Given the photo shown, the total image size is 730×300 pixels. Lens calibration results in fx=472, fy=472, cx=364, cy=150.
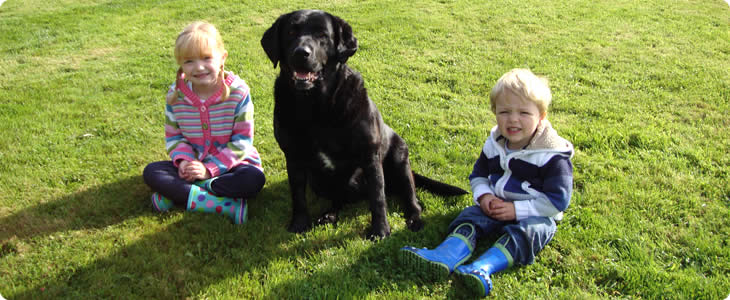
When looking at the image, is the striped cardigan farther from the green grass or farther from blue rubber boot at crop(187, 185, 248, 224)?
the green grass

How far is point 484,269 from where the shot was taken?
2963 mm

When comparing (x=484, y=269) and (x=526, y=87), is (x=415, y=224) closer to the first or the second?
(x=484, y=269)

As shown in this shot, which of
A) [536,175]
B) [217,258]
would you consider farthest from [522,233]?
[217,258]

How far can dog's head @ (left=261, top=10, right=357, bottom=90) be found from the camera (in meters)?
3.22

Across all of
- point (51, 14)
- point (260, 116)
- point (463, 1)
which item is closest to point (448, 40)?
point (463, 1)

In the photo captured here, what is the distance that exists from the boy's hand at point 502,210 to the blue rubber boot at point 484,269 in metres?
0.22

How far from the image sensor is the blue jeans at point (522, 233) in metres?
3.16

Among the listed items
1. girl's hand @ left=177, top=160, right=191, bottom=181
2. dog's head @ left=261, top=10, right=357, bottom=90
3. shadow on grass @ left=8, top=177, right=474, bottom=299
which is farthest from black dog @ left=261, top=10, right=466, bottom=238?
girl's hand @ left=177, top=160, right=191, bottom=181

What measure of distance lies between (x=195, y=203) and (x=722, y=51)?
925 cm

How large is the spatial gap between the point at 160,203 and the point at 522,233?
2.89m

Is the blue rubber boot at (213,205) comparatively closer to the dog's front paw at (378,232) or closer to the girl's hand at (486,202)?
the dog's front paw at (378,232)

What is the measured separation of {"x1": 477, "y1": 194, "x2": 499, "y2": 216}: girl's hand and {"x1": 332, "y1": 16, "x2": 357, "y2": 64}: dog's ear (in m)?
1.43

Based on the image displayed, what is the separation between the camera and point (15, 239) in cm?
359

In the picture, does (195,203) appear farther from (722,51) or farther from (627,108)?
(722,51)
